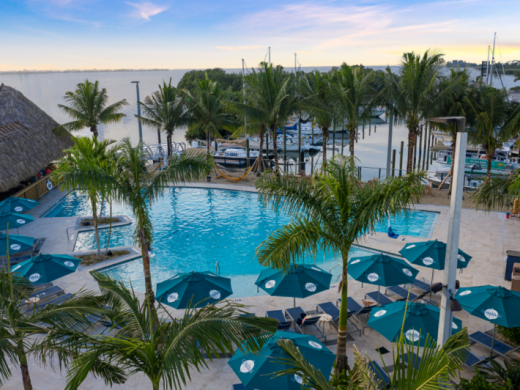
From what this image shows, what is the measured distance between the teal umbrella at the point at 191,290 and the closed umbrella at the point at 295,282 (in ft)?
3.19

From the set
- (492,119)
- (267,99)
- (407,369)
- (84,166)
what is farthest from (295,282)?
(267,99)

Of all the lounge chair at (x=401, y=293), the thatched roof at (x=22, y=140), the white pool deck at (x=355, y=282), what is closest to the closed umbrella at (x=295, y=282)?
the white pool deck at (x=355, y=282)

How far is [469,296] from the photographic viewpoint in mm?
8781

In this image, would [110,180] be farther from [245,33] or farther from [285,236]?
[245,33]

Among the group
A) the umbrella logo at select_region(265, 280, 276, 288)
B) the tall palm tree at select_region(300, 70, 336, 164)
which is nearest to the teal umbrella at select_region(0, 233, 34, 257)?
the umbrella logo at select_region(265, 280, 276, 288)

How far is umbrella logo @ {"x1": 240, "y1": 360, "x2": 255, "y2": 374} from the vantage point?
6.65 meters

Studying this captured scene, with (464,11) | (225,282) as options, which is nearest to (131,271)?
(225,282)

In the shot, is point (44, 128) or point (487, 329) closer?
point (487, 329)

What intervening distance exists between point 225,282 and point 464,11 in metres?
24.4

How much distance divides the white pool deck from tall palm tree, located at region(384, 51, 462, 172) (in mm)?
4647

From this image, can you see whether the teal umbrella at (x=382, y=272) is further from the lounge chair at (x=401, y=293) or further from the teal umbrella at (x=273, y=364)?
the teal umbrella at (x=273, y=364)

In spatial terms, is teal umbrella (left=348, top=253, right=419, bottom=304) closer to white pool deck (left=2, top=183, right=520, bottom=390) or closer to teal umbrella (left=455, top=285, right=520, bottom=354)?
white pool deck (left=2, top=183, right=520, bottom=390)

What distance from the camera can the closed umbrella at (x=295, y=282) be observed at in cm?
959

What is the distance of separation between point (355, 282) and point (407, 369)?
31.1ft
